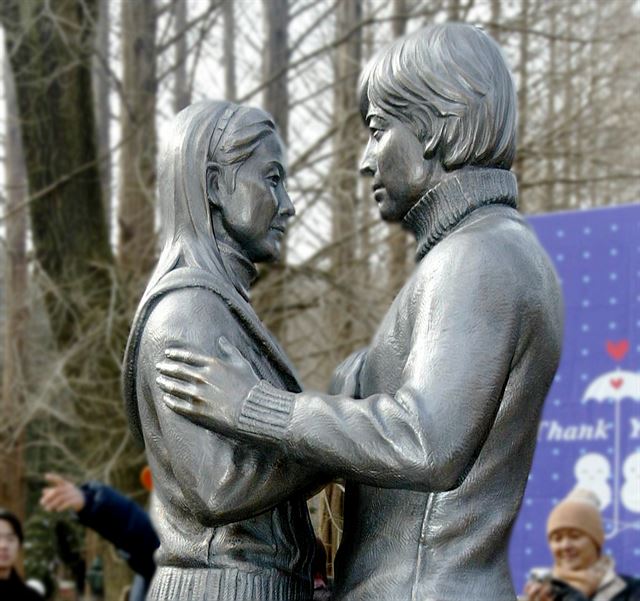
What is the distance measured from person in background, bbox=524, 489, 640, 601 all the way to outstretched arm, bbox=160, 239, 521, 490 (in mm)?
3788

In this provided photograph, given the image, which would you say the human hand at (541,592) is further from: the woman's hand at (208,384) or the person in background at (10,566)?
the woman's hand at (208,384)

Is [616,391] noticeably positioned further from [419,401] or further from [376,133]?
[419,401]

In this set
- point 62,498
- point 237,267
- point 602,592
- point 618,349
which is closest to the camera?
point 237,267

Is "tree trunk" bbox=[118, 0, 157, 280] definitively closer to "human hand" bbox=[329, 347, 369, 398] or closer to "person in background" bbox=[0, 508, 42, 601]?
"person in background" bbox=[0, 508, 42, 601]

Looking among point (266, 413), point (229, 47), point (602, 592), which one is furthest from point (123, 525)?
point (229, 47)

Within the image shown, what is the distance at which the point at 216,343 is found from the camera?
306cm

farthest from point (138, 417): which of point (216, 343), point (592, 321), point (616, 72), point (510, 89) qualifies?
point (616, 72)

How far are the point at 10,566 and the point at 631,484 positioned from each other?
10.1 feet

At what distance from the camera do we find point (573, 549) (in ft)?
22.6

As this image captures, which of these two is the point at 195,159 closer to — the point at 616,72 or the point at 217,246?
the point at 217,246

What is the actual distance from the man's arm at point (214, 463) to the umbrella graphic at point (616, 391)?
186 inches

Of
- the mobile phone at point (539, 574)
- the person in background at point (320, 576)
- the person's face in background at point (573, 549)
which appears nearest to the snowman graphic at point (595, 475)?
the mobile phone at point (539, 574)

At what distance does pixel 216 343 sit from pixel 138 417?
1.25 ft

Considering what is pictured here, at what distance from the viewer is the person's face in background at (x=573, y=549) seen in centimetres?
683
